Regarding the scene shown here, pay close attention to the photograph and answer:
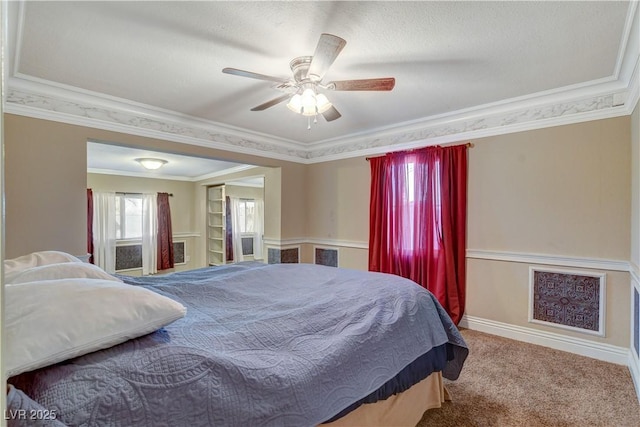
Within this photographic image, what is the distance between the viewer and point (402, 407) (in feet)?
5.27

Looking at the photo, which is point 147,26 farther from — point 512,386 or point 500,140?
point 512,386

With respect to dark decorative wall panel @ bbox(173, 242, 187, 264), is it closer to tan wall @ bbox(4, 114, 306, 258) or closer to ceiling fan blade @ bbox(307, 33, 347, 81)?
tan wall @ bbox(4, 114, 306, 258)

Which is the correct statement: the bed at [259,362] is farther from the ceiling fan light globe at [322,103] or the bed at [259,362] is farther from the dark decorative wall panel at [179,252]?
the dark decorative wall panel at [179,252]

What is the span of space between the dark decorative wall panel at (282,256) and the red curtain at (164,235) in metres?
3.22

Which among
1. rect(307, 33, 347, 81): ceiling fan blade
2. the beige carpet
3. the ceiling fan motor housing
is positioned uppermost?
the ceiling fan motor housing

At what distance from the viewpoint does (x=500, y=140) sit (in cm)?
320

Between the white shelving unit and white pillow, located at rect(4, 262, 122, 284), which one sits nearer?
white pillow, located at rect(4, 262, 122, 284)

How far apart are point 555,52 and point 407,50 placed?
1.05 m

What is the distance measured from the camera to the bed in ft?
2.63

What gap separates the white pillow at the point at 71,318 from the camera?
0.79 m

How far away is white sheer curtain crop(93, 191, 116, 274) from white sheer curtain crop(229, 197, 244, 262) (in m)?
2.36

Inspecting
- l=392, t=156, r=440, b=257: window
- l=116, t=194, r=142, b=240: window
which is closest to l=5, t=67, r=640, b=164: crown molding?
l=392, t=156, r=440, b=257: window

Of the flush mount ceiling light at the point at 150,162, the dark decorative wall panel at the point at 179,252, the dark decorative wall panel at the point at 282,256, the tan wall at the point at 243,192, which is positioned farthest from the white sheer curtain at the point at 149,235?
the dark decorative wall panel at the point at 282,256

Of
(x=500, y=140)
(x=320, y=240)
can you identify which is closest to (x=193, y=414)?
(x=500, y=140)
